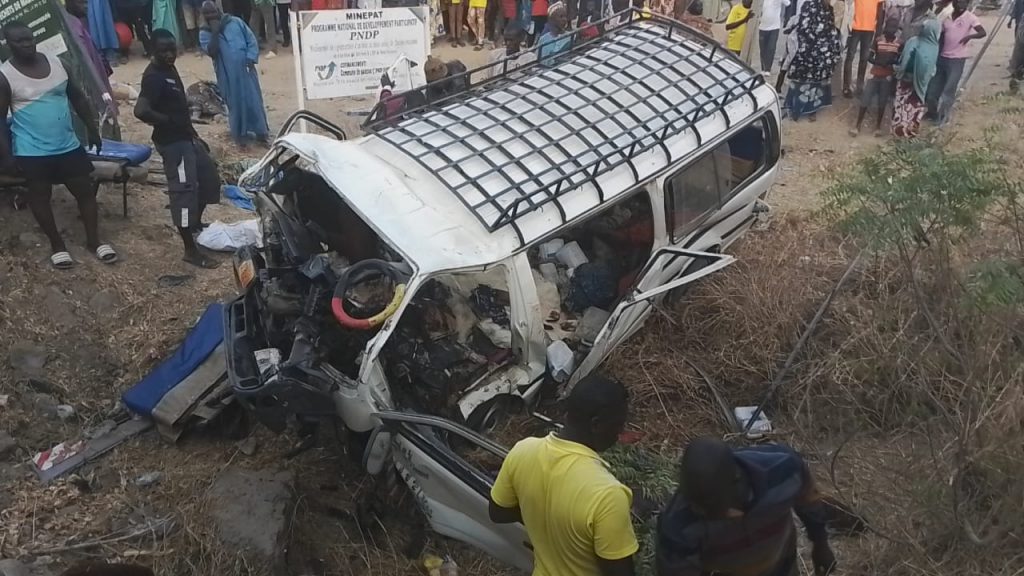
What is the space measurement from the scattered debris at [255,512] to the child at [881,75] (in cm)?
849

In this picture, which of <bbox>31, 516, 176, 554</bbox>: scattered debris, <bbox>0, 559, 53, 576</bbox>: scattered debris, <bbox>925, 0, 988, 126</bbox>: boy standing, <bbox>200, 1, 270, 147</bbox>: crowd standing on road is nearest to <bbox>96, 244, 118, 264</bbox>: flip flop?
<bbox>31, 516, 176, 554</bbox>: scattered debris

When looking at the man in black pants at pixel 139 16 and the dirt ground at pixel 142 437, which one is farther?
the man in black pants at pixel 139 16

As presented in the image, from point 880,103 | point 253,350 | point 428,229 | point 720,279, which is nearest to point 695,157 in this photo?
point 720,279

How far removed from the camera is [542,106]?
207 inches

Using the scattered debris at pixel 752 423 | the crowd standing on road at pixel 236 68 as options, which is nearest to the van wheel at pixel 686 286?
the scattered debris at pixel 752 423

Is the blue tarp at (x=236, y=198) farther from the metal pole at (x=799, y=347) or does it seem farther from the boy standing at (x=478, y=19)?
the boy standing at (x=478, y=19)

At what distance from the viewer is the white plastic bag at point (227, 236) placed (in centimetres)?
704

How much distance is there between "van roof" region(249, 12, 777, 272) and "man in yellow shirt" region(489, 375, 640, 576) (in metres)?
1.51

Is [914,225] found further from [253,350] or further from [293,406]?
[253,350]

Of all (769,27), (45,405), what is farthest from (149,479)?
(769,27)

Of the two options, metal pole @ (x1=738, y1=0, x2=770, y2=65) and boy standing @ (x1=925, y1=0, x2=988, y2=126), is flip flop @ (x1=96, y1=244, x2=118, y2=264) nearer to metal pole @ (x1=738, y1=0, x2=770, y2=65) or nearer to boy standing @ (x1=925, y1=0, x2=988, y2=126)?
metal pole @ (x1=738, y1=0, x2=770, y2=65)

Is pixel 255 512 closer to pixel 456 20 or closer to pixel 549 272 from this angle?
pixel 549 272

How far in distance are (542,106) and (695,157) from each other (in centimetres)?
101

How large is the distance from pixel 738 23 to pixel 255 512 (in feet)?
29.0
